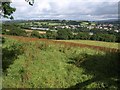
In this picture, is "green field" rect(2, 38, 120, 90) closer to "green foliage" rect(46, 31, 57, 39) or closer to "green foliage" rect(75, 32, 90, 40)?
"green foliage" rect(75, 32, 90, 40)

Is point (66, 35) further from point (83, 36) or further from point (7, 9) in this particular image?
point (7, 9)

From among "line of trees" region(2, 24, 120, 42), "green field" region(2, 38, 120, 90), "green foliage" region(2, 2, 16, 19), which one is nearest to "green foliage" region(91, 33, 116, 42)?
"line of trees" region(2, 24, 120, 42)

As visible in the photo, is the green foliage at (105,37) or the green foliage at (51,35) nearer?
the green foliage at (105,37)

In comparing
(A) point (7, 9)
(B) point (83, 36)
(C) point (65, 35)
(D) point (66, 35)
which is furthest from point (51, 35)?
(A) point (7, 9)

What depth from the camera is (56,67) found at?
61.7 ft

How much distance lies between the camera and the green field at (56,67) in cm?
1662

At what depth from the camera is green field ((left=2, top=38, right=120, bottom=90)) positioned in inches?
655

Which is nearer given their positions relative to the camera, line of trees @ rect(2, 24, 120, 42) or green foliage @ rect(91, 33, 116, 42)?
green foliage @ rect(91, 33, 116, 42)

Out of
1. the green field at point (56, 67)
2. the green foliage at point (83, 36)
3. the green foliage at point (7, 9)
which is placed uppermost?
the green foliage at point (7, 9)

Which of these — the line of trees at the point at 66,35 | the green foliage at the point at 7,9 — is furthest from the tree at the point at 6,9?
the line of trees at the point at 66,35

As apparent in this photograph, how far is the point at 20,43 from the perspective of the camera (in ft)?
75.4

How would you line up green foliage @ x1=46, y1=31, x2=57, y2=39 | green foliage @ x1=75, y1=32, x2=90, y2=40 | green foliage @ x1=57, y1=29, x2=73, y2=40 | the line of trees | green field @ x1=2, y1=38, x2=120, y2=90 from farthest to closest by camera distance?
green foliage @ x1=46, y1=31, x2=57, y2=39 → green foliage @ x1=57, y1=29, x2=73, y2=40 → green foliage @ x1=75, y1=32, x2=90, y2=40 → the line of trees → green field @ x1=2, y1=38, x2=120, y2=90

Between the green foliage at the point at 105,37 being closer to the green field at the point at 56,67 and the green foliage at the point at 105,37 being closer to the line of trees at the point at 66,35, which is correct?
the line of trees at the point at 66,35

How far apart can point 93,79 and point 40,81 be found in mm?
3140
